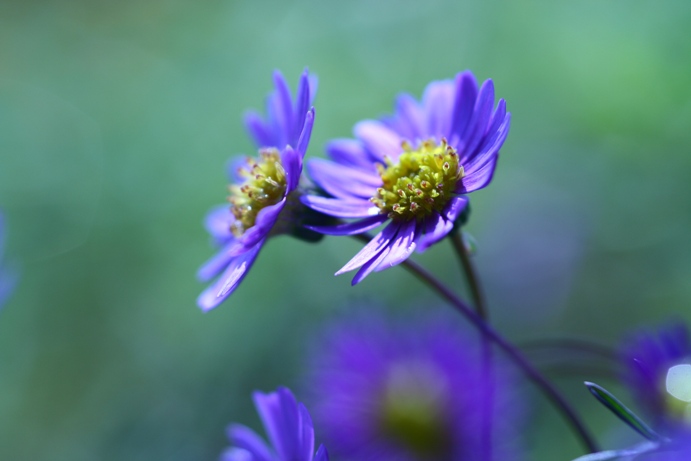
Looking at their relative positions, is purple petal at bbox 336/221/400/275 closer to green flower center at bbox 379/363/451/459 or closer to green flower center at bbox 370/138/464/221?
green flower center at bbox 370/138/464/221

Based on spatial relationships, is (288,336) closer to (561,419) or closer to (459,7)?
(561,419)

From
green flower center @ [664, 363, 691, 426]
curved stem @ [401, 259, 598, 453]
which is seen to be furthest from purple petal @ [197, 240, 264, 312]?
green flower center @ [664, 363, 691, 426]

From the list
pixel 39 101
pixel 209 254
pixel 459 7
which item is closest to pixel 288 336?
pixel 209 254

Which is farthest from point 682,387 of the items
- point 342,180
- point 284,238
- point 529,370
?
point 284,238

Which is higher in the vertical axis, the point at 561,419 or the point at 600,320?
the point at 600,320

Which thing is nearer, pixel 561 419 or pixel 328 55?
pixel 561 419

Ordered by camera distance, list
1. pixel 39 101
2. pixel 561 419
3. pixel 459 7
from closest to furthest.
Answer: pixel 561 419 → pixel 459 7 → pixel 39 101

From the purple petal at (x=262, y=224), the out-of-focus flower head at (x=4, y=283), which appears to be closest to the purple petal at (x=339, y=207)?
the purple petal at (x=262, y=224)
